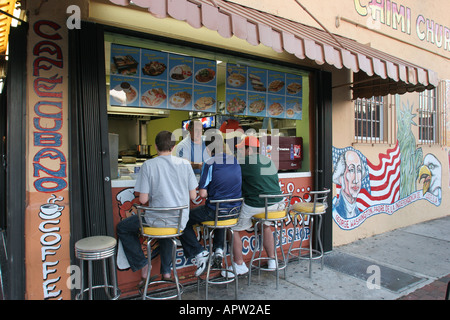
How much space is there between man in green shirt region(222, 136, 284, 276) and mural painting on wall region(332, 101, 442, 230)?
7.17ft

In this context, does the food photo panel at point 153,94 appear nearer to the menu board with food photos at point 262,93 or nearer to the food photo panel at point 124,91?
the food photo panel at point 124,91

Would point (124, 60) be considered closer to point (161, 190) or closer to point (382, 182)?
point (161, 190)

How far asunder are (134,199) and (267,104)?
8.36 feet

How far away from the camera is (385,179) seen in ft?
22.0

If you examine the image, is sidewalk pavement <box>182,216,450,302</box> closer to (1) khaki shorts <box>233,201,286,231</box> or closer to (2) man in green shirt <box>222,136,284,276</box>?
(2) man in green shirt <box>222,136,284,276</box>

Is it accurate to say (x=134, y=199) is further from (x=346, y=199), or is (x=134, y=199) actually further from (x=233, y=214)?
(x=346, y=199)

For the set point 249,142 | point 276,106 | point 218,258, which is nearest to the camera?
point 218,258

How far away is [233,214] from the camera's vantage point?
3.63 metres

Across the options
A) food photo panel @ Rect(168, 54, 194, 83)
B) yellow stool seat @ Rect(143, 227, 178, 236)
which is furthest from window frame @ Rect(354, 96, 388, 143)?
A: yellow stool seat @ Rect(143, 227, 178, 236)

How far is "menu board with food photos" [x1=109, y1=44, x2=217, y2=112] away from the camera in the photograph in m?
3.82

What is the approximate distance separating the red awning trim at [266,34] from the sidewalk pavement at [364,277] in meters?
2.77

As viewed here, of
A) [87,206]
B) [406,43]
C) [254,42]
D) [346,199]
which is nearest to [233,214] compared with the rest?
[87,206]

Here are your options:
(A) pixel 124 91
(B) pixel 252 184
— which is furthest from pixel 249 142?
(A) pixel 124 91

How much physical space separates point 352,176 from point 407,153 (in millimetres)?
2231
